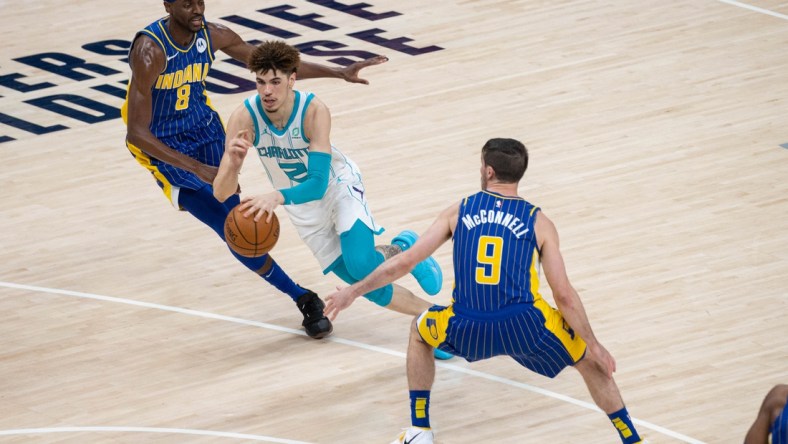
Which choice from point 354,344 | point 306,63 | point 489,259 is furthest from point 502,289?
point 306,63

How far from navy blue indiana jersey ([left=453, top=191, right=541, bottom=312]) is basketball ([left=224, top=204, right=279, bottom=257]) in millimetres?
1469

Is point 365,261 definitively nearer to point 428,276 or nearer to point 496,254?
point 428,276

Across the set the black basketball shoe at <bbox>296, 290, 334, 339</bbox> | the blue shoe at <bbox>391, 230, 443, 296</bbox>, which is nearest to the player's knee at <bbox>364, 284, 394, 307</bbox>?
the blue shoe at <bbox>391, 230, 443, 296</bbox>

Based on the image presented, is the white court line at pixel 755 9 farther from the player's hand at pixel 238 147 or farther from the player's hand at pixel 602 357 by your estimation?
the player's hand at pixel 602 357

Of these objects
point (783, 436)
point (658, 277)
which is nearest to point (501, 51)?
point (658, 277)

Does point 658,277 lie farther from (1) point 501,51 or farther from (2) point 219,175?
(1) point 501,51

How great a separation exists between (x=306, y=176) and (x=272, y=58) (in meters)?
0.68

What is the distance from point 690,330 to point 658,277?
77 cm

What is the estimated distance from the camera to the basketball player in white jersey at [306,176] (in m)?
7.31

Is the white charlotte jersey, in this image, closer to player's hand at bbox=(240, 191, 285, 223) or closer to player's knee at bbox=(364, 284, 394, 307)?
player's knee at bbox=(364, 284, 394, 307)

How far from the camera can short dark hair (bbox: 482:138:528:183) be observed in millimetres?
6223

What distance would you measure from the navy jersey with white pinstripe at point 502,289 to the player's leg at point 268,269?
1.97 metres

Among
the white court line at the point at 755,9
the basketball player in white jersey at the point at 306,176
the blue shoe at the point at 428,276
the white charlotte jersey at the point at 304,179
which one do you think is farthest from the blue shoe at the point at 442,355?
the white court line at the point at 755,9

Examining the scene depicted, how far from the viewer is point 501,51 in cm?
1297
